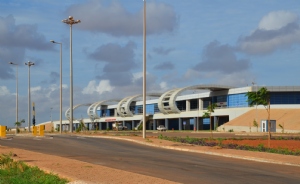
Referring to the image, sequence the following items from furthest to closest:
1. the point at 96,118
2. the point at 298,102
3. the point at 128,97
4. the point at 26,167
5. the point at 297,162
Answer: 1. the point at 96,118
2. the point at 128,97
3. the point at 298,102
4. the point at 297,162
5. the point at 26,167

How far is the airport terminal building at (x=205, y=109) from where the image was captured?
8481 cm

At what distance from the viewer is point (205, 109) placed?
Result: 331 ft

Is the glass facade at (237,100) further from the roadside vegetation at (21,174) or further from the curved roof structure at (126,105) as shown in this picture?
the roadside vegetation at (21,174)

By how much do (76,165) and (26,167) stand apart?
161cm

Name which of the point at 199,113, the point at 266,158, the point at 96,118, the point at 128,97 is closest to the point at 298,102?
the point at 199,113

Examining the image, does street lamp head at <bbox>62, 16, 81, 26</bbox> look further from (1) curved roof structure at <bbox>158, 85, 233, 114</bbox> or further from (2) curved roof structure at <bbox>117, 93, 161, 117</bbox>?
(2) curved roof structure at <bbox>117, 93, 161, 117</bbox>

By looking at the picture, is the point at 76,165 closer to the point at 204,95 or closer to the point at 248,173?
the point at 248,173

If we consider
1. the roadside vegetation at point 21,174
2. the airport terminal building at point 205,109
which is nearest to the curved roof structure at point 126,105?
the airport terminal building at point 205,109

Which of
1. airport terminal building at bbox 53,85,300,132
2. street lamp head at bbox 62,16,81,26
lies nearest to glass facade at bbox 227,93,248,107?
airport terminal building at bbox 53,85,300,132

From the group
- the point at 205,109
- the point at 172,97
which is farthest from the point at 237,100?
the point at 172,97

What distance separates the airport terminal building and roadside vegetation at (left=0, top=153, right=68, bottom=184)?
57895 millimetres

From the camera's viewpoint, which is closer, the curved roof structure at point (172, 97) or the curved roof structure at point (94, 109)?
the curved roof structure at point (172, 97)

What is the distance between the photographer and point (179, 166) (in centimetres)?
1791

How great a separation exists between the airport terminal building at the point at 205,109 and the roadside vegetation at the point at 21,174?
57895mm
